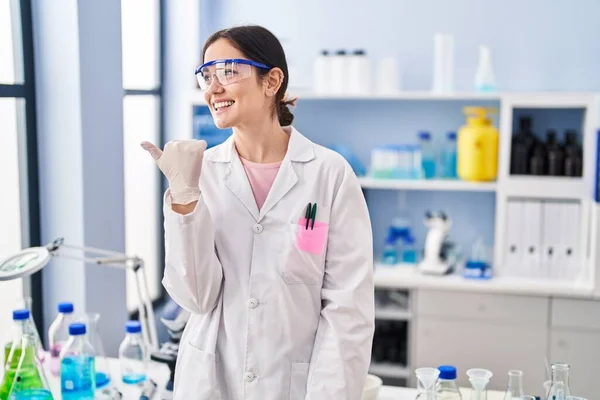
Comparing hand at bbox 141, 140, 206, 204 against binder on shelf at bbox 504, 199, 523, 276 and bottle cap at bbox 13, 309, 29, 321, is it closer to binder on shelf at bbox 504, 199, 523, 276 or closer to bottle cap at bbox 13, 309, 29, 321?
bottle cap at bbox 13, 309, 29, 321

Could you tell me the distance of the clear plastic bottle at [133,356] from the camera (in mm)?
Result: 2227

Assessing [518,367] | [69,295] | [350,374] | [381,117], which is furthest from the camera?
[381,117]

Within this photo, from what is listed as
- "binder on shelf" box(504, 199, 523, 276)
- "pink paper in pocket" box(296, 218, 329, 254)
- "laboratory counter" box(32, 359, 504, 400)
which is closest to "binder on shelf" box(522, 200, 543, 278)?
"binder on shelf" box(504, 199, 523, 276)

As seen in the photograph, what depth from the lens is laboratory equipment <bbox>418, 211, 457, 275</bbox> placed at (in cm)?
354

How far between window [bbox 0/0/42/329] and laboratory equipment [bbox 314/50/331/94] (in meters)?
1.49

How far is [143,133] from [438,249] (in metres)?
1.64

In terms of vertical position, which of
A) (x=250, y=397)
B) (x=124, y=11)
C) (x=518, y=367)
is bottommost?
(x=518, y=367)

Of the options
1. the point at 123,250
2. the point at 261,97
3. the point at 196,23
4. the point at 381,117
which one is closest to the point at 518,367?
the point at 381,117

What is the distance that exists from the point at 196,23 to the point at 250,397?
106 inches

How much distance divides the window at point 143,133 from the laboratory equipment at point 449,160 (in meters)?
1.52

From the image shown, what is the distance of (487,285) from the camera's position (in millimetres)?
3344

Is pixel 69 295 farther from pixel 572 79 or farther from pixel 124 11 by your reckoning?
pixel 572 79

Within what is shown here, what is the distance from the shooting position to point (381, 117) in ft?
12.8

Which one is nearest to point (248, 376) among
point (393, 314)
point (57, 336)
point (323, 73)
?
point (57, 336)
